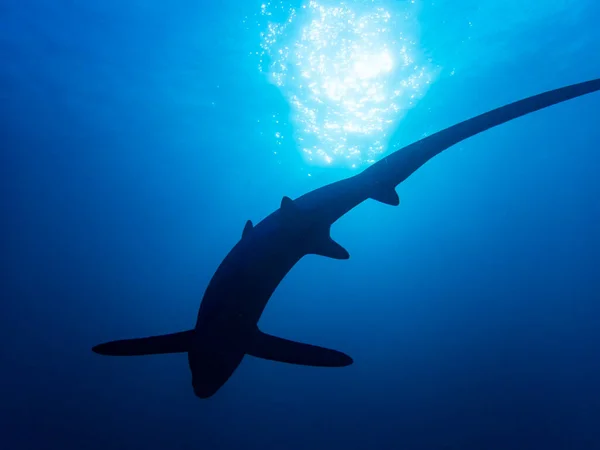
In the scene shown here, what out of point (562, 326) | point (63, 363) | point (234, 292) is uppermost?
point (562, 326)

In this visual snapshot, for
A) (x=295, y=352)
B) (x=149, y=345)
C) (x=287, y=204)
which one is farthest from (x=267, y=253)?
(x=149, y=345)

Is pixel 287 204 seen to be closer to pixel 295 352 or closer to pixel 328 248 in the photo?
pixel 328 248

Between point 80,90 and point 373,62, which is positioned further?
point 80,90

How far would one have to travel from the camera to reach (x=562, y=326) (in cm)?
3903

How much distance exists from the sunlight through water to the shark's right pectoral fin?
10.4 metres

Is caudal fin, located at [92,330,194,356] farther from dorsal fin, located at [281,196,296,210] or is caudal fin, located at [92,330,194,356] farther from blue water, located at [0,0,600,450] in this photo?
blue water, located at [0,0,600,450]

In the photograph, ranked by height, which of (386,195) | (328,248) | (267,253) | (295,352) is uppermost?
(386,195)

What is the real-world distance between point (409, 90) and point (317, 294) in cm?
2610

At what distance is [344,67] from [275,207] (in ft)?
36.8

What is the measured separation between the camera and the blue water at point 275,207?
13.3 metres

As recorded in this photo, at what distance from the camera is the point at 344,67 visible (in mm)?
12445

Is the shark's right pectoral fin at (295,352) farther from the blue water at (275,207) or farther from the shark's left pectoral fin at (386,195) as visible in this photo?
the blue water at (275,207)

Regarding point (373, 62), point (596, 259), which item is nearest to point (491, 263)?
point (596, 259)

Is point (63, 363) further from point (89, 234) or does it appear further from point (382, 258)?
point (382, 258)
